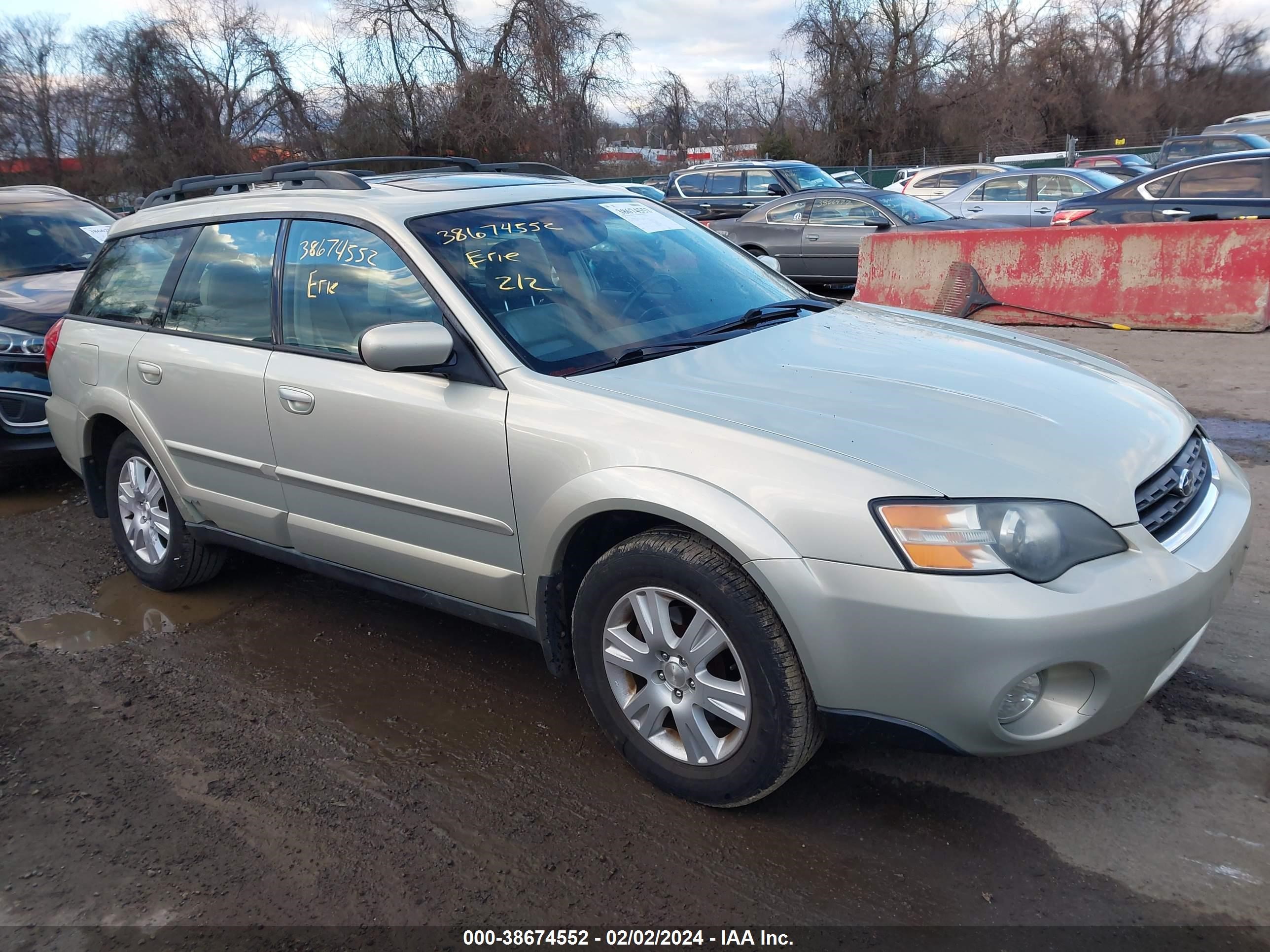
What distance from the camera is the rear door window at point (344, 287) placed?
342 centimetres

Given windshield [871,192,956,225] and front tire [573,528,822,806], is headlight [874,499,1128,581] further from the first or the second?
windshield [871,192,956,225]

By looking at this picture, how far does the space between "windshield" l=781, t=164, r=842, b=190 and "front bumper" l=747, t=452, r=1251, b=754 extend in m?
15.7

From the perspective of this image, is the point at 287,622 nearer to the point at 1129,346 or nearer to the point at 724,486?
the point at 724,486

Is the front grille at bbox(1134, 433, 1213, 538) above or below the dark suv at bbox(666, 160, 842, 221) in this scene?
below

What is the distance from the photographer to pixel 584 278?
3518mm

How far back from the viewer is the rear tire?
452 centimetres

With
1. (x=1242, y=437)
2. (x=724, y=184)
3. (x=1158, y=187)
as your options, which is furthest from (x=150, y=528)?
(x=724, y=184)

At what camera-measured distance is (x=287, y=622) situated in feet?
14.3

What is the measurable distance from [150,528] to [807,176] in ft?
49.8

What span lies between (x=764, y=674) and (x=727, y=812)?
55 cm

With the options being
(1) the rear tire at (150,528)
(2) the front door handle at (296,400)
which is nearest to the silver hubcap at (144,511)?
(1) the rear tire at (150,528)

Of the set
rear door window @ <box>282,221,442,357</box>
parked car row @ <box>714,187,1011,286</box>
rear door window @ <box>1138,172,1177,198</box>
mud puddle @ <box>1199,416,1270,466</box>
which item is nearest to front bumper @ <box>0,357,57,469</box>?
rear door window @ <box>282,221,442,357</box>

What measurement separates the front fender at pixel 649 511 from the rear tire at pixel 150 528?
2.21 meters

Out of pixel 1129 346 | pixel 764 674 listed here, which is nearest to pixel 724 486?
pixel 764 674
